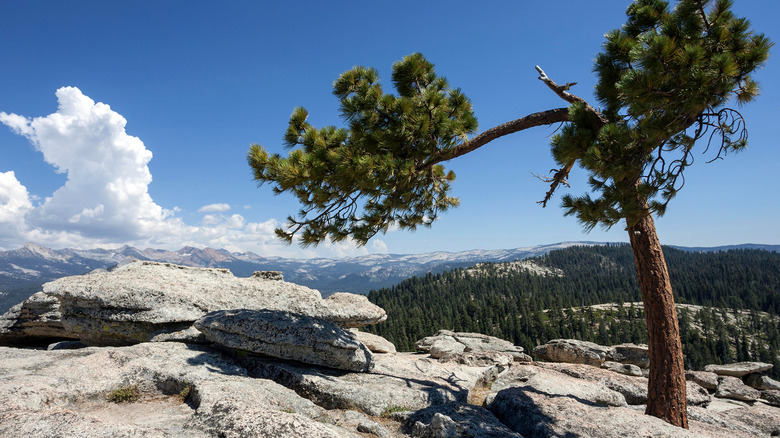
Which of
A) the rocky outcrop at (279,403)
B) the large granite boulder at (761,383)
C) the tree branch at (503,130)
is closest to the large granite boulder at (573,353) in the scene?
the large granite boulder at (761,383)

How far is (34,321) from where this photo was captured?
15328mm

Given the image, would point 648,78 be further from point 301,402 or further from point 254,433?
point 301,402

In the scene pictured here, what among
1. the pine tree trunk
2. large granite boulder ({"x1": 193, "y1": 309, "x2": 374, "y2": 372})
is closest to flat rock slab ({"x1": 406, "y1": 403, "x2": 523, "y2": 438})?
large granite boulder ({"x1": 193, "y1": 309, "x2": 374, "y2": 372})

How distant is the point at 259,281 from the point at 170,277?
3.66 metres

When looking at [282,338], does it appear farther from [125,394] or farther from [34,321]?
[34,321]

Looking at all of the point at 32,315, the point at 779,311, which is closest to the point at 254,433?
the point at 32,315

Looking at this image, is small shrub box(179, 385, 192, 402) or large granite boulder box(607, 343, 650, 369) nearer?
small shrub box(179, 385, 192, 402)

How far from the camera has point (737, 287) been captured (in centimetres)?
19625

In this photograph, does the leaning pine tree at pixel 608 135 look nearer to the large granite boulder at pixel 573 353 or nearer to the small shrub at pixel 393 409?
the small shrub at pixel 393 409

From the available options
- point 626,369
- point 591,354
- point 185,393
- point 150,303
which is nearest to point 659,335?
point 185,393

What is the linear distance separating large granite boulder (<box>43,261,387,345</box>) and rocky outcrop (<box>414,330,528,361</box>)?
29.5 ft

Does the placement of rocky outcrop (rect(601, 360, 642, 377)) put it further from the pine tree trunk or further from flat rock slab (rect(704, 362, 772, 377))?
the pine tree trunk

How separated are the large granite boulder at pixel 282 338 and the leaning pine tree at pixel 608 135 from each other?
2.98 metres

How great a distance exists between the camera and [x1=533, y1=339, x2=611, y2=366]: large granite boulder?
22.4 m
